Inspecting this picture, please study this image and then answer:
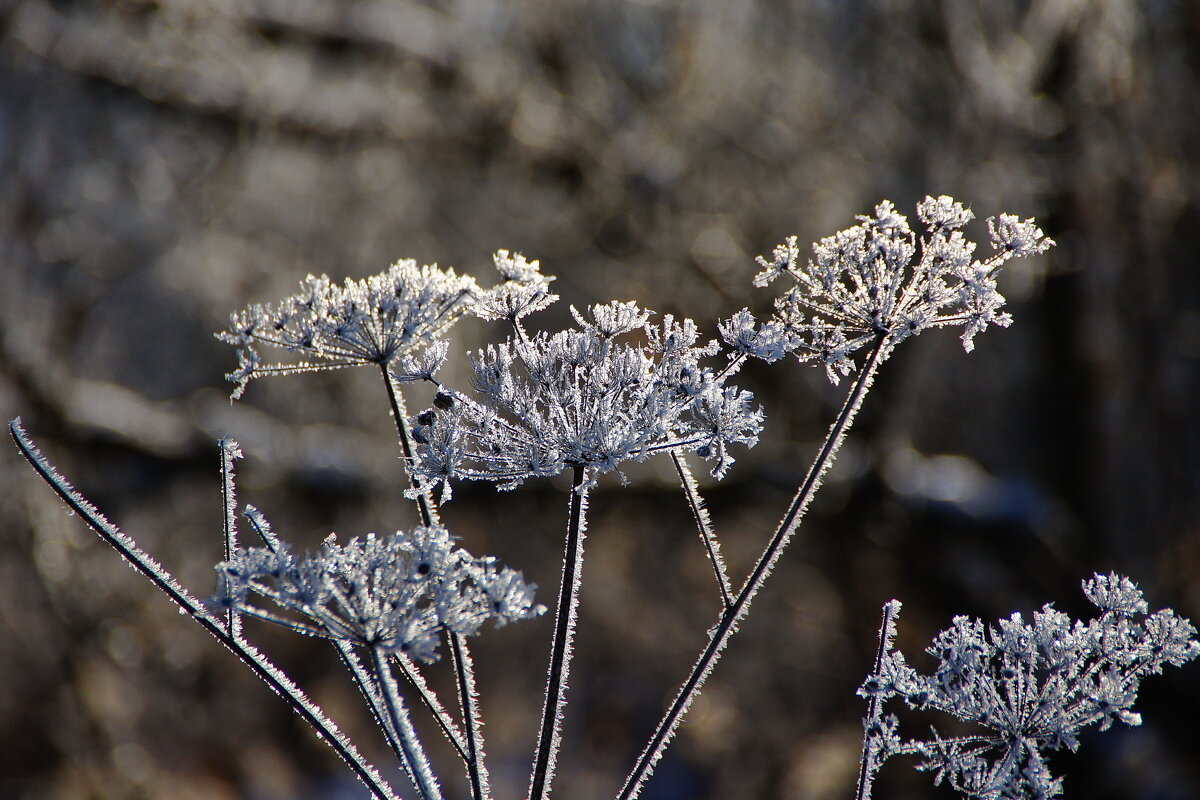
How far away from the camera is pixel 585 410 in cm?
77

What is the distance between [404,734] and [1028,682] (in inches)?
21.9

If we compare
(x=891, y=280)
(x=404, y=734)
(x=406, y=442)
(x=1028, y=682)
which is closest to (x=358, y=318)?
(x=406, y=442)

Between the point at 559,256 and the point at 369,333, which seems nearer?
the point at 369,333

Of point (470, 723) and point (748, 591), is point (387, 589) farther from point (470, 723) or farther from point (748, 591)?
point (748, 591)

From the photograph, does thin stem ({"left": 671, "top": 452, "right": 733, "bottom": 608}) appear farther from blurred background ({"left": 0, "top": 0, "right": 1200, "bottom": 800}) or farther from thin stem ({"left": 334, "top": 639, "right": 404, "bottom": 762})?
blurred background ({"left": 0, "top": 0, "right": 1200, "bottom": 800})

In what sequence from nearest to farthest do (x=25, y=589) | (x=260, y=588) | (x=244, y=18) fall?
(x=260, y=588) → (x=25, y=589) → (x=244, y=18)

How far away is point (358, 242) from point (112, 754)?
14.0 feet

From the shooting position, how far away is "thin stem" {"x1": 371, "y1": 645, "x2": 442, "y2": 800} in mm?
673

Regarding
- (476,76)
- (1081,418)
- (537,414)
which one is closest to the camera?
(537,414)

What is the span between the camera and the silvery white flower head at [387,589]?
2.04 feet

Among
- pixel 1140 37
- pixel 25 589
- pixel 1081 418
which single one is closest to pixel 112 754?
pixel 25 589

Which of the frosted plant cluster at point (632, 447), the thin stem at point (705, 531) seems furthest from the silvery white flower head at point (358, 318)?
the thin stem at point (705, 531)

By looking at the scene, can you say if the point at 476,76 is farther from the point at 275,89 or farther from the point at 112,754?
the point at 112,754

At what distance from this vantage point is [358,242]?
24.0ft
